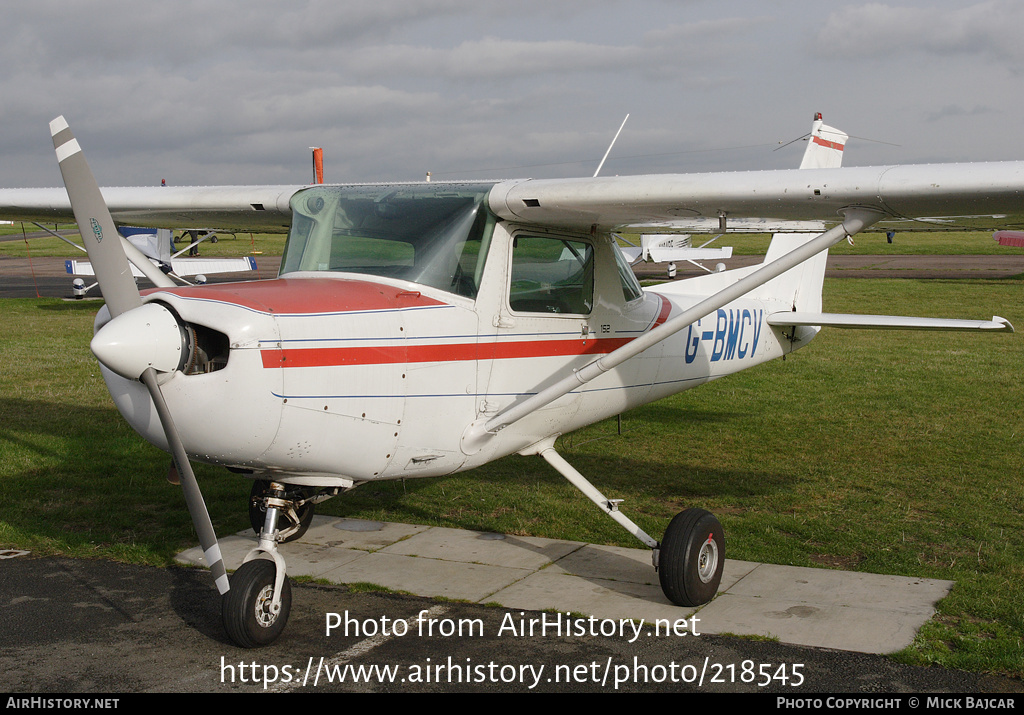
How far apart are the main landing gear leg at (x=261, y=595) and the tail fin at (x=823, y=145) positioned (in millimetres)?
5821

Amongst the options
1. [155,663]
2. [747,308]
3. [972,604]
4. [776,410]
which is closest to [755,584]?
[972,604]

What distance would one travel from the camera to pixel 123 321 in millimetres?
3727

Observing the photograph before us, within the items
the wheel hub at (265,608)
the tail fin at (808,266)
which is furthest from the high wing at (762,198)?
the wheel hub at (265,608)

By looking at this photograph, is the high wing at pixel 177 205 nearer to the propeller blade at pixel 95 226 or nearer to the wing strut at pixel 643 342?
the propeller blade at pixel 95 226

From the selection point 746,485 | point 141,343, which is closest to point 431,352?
point 141,343

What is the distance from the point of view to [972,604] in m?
4.95

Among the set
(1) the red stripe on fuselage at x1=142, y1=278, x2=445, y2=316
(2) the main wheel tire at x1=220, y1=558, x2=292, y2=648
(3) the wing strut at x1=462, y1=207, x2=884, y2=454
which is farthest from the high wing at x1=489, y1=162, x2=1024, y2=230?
(2) the main wheel tire at x1=220, y1=558, x2=292, y2=648

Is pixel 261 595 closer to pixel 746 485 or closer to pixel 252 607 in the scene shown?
pixel 252 607

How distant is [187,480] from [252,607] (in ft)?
2.71

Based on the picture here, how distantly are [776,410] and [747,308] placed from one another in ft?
11.9

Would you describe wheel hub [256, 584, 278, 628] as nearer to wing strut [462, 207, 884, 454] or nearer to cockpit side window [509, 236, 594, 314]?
wing strut [462, 207, 884, 454]

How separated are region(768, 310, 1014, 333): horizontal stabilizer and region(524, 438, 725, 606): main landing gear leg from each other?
2.44m

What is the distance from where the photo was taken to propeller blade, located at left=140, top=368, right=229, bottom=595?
3.78 meters
